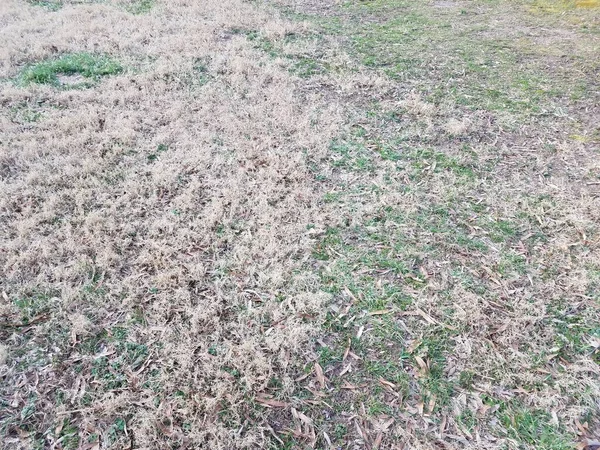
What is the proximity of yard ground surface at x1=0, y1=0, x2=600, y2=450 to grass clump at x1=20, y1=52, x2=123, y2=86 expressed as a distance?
41 millimetres

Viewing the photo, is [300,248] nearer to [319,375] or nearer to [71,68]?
[319,375]

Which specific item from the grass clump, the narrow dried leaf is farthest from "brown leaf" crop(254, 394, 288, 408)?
the grass clump

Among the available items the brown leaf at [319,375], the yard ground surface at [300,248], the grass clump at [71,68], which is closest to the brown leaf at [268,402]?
the yard ground surface at [300,248]

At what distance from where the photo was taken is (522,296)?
9.93 feet

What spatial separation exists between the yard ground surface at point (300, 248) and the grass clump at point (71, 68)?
41mm

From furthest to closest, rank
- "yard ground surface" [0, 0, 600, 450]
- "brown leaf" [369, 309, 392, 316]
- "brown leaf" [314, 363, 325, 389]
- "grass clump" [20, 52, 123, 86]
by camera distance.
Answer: "grass clump" [20, 52, 123, 86] < "brown leaf" [369, 309, 392, 316] < "brown leaf" [314, 363, 325, 389] < "yard ground surface" [0, 0, 600, 450]

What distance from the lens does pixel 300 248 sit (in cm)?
340

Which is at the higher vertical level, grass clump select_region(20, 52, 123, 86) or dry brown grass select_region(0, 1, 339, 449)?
grass clump select_region(20, 52, 123, 86)

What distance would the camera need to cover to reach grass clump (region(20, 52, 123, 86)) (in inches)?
222

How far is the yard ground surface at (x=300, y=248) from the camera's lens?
2.42 meters

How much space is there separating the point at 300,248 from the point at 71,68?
4985mm

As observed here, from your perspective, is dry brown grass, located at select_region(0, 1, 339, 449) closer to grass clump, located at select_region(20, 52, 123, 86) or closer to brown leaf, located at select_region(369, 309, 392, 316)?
grass clump, located at select_region(20, 52, 123, 86)

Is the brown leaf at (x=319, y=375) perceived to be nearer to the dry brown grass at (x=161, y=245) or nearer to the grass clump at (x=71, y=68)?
the dry brown grass at (x=161, y=245)

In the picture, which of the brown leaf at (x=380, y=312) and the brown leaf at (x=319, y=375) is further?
the brown leaf at (x=380, y=312)
